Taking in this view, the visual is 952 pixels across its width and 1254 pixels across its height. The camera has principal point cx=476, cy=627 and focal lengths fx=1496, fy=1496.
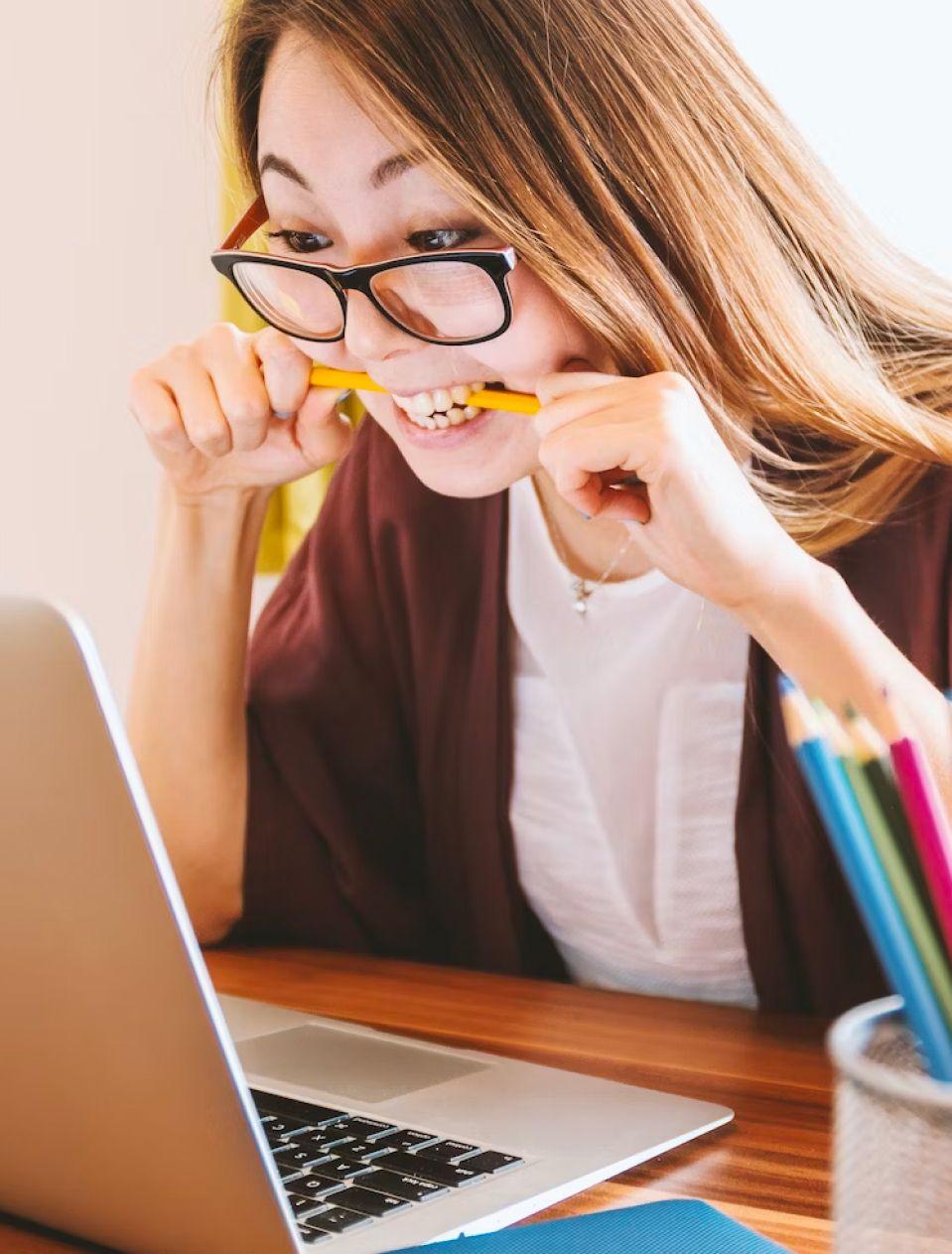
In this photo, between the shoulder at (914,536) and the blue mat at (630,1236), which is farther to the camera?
the shoulder at (914,536)

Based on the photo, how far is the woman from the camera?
2.89 feet

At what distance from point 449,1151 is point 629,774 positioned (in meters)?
0.57

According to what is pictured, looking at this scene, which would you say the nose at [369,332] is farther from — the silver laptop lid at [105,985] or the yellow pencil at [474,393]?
the silver laptop lid at [105,985]

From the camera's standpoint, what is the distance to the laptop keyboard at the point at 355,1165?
0.58 metres

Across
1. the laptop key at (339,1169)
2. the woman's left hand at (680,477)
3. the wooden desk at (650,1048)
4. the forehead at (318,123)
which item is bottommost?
the wooden desk at (650,1048)

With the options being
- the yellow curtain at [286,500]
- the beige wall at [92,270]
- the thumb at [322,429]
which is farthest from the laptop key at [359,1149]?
the beige wall at [92,270]

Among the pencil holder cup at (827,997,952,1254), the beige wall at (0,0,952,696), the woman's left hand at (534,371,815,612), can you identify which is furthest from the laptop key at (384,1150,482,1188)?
the beige wall at (0,0,952,696)

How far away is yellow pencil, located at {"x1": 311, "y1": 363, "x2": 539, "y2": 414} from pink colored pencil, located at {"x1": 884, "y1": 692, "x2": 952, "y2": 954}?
0.63 metres

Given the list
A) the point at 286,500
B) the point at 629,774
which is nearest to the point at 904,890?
the point at 629,774

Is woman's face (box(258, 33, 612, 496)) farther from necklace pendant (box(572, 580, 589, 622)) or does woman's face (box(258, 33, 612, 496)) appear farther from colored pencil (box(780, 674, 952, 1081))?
colored pencil (box(780, 674, 952, 1081))

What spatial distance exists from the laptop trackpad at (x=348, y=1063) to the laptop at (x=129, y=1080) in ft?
0.24

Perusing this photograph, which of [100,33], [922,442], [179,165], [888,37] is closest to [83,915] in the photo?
[922,442]

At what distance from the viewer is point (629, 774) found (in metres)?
1.18

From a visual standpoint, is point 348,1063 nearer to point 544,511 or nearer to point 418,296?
point 418,296
